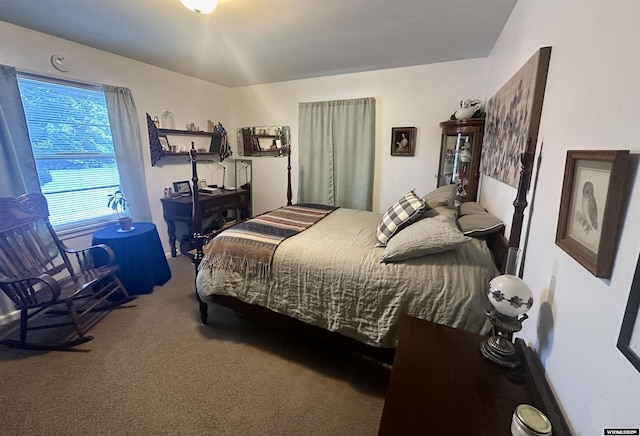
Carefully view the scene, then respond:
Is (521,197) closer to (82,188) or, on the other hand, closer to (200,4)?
(200,4)

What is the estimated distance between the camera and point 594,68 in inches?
32.3

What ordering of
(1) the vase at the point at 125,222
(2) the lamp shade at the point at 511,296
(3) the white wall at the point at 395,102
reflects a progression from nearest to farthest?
(2) the lamp shade at the point at 511,296, (1) the vase at the point at 125,222, (3) the white wall at the point at 395,102

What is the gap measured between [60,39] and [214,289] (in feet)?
8.88

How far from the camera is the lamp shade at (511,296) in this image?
0.93 metres

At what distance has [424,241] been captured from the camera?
1568 millimetres

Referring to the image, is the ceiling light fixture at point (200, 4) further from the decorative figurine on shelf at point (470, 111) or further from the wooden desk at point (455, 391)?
the decorative figurine on shelf at point (470, 111)

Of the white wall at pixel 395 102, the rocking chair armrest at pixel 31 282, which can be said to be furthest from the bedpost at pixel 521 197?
the rocking chair armrest at pixel 31 282

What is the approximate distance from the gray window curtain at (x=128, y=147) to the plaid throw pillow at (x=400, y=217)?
2856 mm

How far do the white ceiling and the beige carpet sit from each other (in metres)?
2.40

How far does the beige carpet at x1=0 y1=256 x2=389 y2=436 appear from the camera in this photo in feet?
4.78

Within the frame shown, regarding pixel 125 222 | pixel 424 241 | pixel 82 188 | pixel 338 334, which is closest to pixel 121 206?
pixel 82 188

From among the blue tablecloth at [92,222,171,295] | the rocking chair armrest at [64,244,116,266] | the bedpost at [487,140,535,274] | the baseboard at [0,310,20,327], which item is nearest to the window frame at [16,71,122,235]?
the blue tablecloth at [92,222,171,295]

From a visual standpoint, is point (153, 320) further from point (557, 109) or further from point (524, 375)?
point (557, 109)

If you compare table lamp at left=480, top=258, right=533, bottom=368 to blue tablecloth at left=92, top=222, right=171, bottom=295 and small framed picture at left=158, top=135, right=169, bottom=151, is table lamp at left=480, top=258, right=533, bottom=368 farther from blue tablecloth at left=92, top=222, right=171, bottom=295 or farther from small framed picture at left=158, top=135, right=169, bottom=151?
small framed picture at left=158, top=135, right=169, bottom=151
